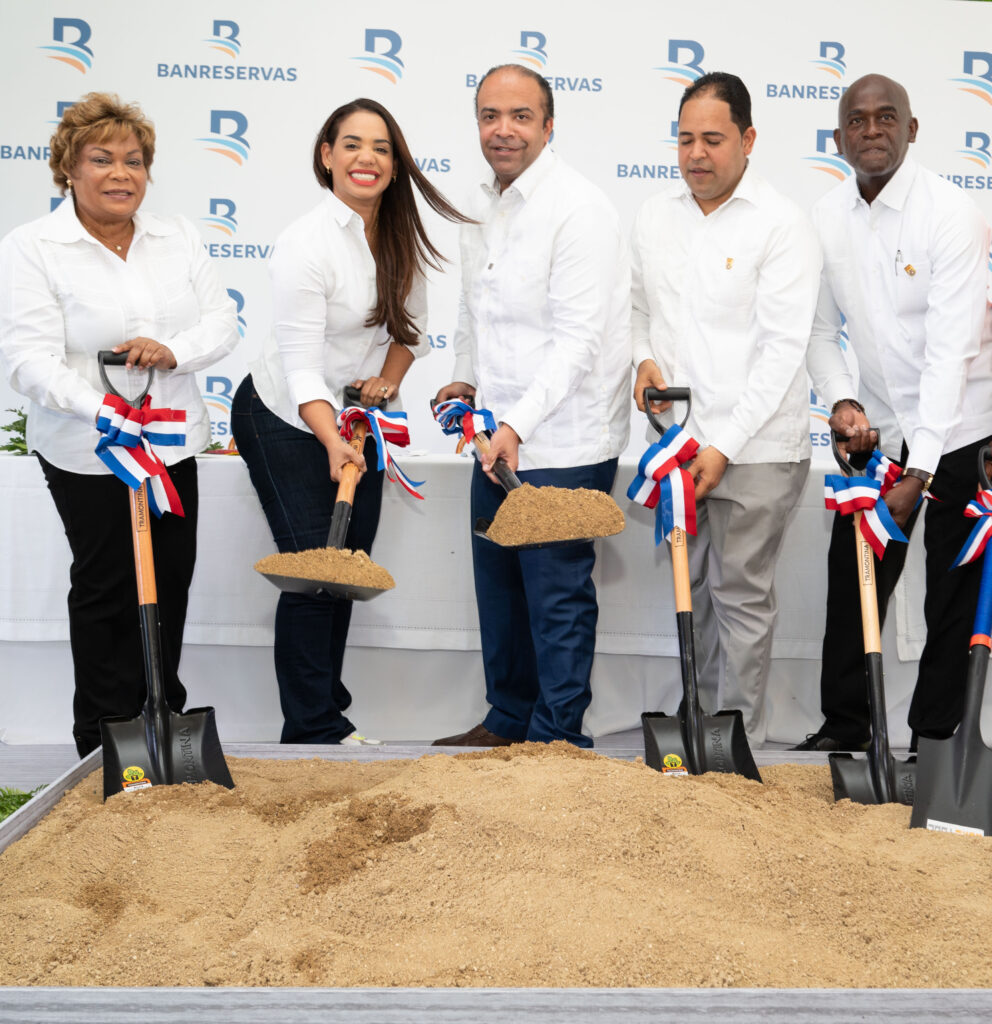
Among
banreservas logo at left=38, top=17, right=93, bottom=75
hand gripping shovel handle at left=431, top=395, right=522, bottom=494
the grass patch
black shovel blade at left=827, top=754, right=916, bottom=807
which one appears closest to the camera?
black shovel blade at left=827, top=754, right=916, bottom=807

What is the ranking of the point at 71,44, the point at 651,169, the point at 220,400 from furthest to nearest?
1. the point at 220,400
2. the point at 651,169
3. the point at 71,44

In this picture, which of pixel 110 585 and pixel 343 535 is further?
pixel 110 585

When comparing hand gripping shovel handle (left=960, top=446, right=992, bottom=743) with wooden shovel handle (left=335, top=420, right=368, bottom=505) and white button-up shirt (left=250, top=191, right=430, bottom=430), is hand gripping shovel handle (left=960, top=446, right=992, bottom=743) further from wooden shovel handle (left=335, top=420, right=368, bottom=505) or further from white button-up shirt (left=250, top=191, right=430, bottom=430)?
white button-up shirt (left=250, top=191, right=430, bottom=430)

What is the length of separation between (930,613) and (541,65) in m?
3.12

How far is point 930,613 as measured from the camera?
8.94 ft

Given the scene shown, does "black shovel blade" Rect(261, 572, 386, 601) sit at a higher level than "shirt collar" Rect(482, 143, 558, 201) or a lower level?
lower

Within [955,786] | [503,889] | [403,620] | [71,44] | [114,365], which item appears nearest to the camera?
[503,889]

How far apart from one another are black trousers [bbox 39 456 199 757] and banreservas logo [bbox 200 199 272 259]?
2.40 m

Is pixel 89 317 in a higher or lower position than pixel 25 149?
lower

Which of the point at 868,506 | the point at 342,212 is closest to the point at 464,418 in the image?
the point at 342,212

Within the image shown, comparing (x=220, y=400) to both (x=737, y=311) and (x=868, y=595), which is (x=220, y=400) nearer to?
(x=737, y=311)

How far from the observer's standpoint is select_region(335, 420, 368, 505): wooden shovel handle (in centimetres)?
239

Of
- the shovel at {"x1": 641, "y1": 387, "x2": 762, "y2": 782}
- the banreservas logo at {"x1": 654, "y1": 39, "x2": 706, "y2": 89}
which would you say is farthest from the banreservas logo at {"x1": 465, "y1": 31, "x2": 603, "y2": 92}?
the shovel at {"x1": 641, "y1": 387, "x2": 762, "y2": 782}

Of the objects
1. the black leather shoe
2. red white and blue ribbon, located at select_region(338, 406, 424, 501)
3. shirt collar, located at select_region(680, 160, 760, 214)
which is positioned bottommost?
the black leather shoe
